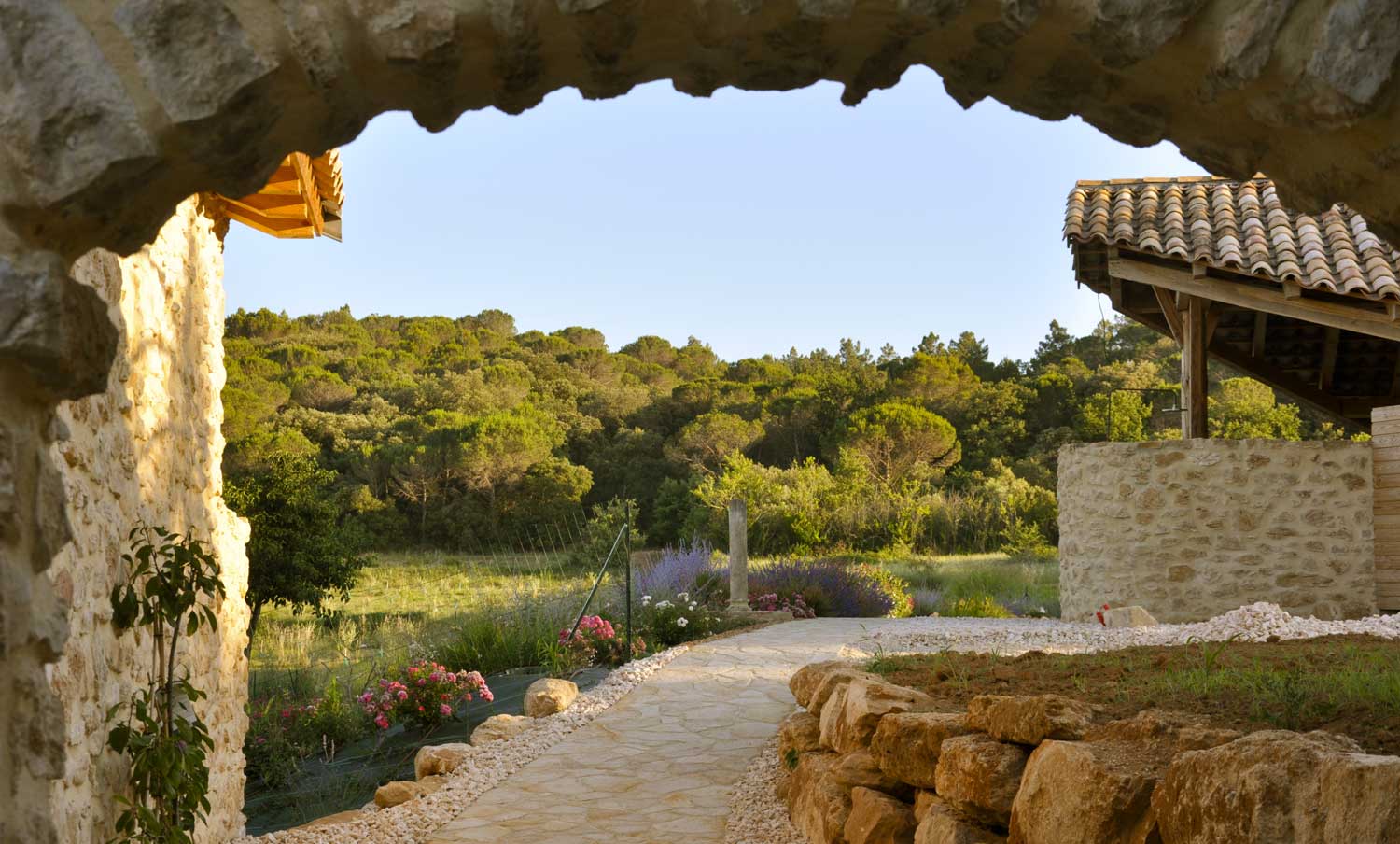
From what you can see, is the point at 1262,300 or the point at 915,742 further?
the point at 1262,300

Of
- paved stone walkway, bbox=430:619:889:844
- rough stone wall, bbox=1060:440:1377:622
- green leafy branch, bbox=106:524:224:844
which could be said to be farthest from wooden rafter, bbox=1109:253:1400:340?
green leafy branch, bbox=106:524:224:844

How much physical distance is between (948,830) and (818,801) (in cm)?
112

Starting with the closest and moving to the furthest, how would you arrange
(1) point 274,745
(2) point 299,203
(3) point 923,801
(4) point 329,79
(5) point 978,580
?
(4) point 329,79 < (3) point 923,801 < (2) point 299,203 < (1) point 274,745 < (5) point 978,580

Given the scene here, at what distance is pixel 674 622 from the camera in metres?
9.73

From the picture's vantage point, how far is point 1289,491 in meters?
9.00

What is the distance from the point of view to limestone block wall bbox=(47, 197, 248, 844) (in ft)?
10.5

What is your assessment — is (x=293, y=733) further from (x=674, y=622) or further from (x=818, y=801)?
(x=818, y=801)

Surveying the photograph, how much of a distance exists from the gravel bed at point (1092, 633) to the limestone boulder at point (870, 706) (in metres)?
2.12

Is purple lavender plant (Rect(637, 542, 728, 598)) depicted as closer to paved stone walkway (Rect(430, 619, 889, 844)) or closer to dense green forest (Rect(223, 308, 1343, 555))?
paved stone walkway (Rect(430, 619, 889, 844))

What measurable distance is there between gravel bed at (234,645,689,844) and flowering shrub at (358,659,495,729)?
90 cm

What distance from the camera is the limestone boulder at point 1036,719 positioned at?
9.86ft

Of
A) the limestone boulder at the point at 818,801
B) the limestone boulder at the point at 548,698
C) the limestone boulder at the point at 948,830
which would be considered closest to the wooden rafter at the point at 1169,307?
the limestone boulder at the point at 548,698

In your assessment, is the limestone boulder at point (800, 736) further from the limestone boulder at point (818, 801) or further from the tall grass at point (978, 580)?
the tall grass at point (978, 580)

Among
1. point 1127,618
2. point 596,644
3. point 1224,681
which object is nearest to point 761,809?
point 1224,681
